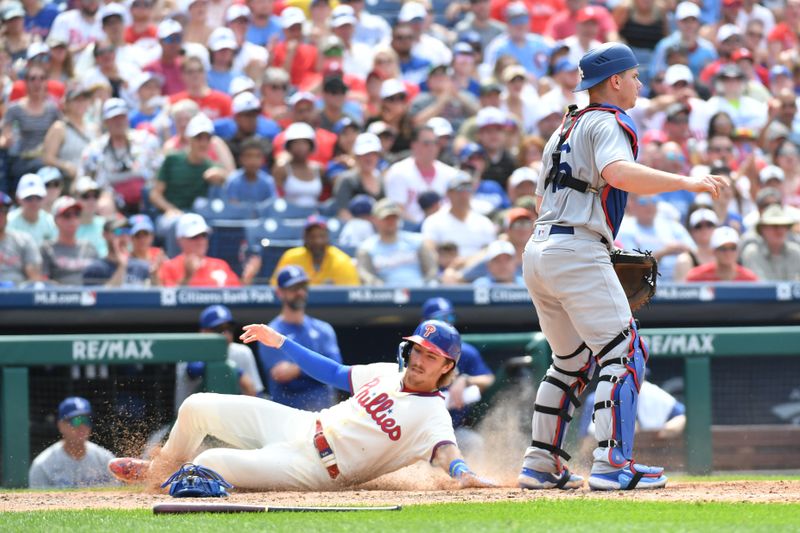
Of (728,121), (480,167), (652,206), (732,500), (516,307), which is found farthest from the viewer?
(728,121)

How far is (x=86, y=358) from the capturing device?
7930mm

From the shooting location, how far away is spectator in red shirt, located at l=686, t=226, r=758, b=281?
→ 9.88 metres

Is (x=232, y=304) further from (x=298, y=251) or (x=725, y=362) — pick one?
(x=725, y=362)

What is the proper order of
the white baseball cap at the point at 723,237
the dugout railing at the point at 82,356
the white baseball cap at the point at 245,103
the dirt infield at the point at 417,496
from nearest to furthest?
1. the dirt infield at the point at 417,496
2. the dugout railing at the point at 82,356
3. the white baseball cap at the point at 723,237
4. the white baseball cap at the point at 245,103

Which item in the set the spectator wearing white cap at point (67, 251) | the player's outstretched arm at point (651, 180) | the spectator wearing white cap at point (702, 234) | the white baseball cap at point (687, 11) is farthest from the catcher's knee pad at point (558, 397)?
the white baseball cap at point (687, 11)

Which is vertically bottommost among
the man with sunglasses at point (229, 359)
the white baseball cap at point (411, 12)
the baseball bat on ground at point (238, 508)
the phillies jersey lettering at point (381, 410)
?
the man with sunglasses at point (229, 359)

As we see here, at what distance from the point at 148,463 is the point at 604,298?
2.32 metres

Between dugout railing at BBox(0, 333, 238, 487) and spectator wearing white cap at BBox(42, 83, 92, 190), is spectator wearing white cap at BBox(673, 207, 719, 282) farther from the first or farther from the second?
spectator wearing white cap at BBox(42, 83, 92, 190)

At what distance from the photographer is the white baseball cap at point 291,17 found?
42.2 feet

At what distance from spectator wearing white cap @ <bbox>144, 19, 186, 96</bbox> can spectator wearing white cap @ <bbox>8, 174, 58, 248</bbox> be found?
101 inches

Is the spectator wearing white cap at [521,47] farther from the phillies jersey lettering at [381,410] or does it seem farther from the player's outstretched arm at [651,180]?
the player's outstretched arm at [651,180]

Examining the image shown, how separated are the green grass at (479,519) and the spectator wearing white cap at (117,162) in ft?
19.5

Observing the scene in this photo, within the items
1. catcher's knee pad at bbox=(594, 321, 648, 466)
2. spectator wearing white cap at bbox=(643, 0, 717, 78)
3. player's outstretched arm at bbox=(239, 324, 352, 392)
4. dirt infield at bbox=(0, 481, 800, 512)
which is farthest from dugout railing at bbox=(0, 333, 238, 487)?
spectator wearing white cap at bbox=(643, 0, 717, 78)

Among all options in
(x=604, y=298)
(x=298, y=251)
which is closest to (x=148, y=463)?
(x=604, y=298)
